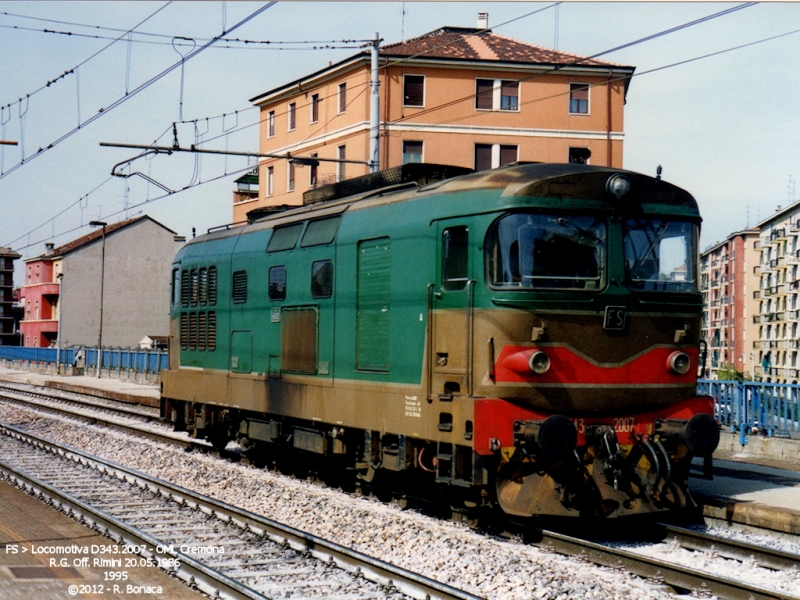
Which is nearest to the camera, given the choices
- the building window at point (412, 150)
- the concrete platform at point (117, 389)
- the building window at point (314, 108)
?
the concrete platform at point (117, 389)

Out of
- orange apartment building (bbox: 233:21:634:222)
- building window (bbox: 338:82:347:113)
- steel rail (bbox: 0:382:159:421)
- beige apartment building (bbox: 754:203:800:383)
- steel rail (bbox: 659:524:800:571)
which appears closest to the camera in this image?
steel rail (bbox: 659:524:800:571)

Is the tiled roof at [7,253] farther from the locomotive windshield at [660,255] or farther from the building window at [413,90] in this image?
the locomotive windshield at [660,255]

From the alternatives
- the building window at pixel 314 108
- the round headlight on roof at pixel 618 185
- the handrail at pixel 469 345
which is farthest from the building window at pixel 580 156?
the building window at pixel 314 108

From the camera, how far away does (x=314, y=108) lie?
5019cm

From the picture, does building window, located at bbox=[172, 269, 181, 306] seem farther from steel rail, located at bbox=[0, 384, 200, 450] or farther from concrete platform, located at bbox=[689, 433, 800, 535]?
concrete platform, located at bbox=[689, 433, 800, 535]

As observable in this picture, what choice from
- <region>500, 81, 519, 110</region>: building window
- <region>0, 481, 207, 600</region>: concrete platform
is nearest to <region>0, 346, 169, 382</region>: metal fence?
<region>500, 81, 519, 110</region>: building window

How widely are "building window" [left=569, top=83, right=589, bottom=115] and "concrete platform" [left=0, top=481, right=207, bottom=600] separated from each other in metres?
39.7

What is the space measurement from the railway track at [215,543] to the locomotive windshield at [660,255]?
424cm

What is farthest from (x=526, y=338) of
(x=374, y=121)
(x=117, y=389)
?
(x=117, y=389)

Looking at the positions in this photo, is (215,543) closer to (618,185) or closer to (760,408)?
(618,185)

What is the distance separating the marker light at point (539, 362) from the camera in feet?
32.6

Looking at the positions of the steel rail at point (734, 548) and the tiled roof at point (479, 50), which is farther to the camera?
the tiled roof at point (479, 50)

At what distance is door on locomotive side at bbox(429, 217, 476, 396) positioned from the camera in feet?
34.1

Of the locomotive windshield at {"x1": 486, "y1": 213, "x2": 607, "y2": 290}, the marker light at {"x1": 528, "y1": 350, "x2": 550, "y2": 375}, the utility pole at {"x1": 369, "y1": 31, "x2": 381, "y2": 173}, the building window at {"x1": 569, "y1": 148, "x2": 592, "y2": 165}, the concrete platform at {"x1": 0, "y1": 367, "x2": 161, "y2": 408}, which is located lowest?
the concrete platform at {"x1": 0, "y1": 367, "x2": 161, "y2": 408}
